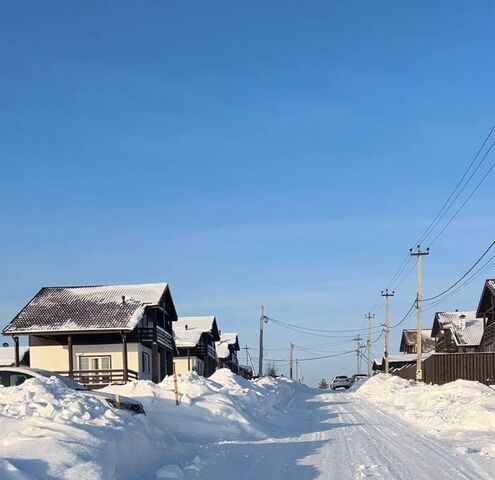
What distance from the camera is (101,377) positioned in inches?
1421

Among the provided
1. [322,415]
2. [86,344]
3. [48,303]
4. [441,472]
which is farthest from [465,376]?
[441,472]

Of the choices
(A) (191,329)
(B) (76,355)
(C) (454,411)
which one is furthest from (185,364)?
(C) (454,411)

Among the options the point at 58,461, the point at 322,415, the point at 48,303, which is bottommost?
the point at 322,415

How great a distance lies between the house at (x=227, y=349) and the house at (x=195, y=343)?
14264 millimetres

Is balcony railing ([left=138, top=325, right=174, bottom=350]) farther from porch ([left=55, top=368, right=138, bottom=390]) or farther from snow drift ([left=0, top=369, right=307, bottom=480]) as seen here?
snow drift ([left=0, top=369, right=307, bottom=480])

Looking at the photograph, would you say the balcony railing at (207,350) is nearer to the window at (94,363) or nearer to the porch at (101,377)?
the window at (94,363)

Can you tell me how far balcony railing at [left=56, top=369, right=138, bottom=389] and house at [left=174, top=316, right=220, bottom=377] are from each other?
64.8 ft

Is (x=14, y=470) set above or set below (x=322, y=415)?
above

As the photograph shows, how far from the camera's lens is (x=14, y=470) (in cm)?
679

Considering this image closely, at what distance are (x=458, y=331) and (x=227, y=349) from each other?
31.8m

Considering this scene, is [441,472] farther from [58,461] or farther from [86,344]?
[86,344]

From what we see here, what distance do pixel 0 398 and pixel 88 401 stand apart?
1.95 metres

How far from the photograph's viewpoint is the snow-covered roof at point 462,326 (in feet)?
202

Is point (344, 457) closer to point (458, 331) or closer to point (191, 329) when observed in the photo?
point (191, 329)
